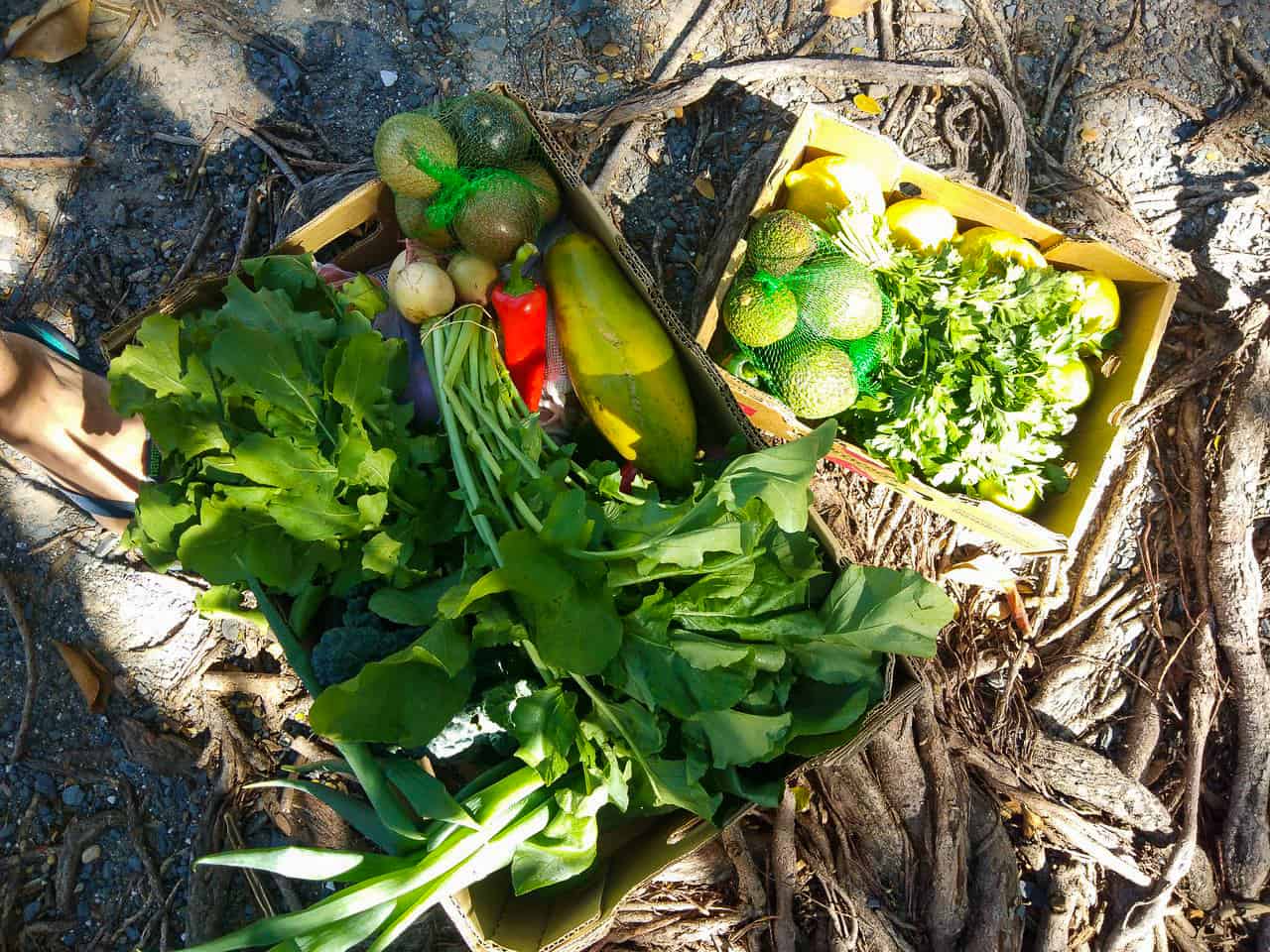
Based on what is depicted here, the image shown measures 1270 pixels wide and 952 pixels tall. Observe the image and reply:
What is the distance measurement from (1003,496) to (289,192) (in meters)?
2.29

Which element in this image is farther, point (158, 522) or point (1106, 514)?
point (1106, 514)

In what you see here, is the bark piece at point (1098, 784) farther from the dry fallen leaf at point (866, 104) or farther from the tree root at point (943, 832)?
the dry fallen leaf at point (866, 104)

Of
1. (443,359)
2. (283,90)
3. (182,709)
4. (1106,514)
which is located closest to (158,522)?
(443,359)

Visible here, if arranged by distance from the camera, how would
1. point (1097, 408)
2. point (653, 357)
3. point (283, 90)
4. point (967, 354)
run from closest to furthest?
point (653, 357) → point (967, 354) → point (1097, 408) → point (283, 90)

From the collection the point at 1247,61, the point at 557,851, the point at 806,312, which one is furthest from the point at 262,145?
the point at 1247,61

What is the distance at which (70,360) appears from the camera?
2.41 m

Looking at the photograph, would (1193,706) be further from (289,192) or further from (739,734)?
(289,192)

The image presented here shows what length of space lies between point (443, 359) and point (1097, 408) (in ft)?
5.80

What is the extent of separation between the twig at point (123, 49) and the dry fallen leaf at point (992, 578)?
10.0ft

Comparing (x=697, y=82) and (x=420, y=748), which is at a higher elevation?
(x=697, y=82)

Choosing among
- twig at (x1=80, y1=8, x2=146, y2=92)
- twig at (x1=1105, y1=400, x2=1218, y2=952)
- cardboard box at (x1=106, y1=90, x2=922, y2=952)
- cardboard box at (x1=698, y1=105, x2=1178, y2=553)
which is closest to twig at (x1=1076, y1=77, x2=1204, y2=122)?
cardboard box at (x1=698, y1=105, x2=1178, y2=553)

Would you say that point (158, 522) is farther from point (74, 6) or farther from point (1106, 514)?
point (1106, 514)

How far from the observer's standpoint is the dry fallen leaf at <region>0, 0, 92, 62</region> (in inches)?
102

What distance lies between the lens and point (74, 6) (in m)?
2.60
